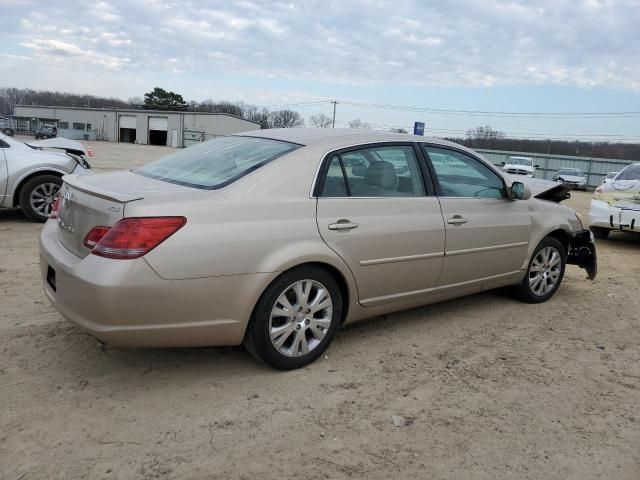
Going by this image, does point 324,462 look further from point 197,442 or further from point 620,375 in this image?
point 620,375

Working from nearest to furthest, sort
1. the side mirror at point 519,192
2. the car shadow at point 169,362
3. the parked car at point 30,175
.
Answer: the car shadow at point 169,362, the side mirror at point 519,192, the parked car at point 30,175

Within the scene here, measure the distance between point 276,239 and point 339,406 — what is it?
1.03 meters

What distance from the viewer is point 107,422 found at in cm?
282

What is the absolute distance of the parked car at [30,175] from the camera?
773 cm

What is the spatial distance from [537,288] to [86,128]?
8405 cm

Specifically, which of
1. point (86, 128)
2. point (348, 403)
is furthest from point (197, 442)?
point (86, 128)

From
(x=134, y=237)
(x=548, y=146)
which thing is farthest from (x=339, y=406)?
(x=548, y=146)

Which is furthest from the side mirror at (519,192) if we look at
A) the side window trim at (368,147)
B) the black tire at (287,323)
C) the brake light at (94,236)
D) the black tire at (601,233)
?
the black tire at (601,233)

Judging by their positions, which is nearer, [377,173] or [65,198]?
[65,198]

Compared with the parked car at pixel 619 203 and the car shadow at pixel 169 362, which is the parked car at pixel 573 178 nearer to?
the parked car at pixel 619 203

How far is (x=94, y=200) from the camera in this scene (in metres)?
3.12

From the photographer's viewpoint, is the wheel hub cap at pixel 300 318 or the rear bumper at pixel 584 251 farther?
the rear bumper at pixel 584 251

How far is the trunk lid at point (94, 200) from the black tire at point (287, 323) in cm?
81

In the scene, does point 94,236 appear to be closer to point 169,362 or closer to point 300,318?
point 169,362
